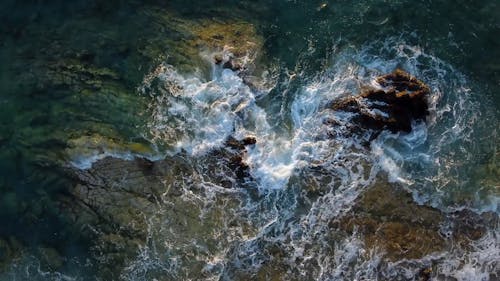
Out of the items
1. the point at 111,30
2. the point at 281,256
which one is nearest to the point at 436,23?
the point at 281,256

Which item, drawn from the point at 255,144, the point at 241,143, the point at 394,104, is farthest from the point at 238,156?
the point at 394,104

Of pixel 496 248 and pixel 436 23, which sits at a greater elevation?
pixel 436 23

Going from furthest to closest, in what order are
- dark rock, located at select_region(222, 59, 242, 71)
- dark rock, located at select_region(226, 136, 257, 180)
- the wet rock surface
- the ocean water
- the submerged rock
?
dark rock, located at select_region(222, 59, 242, 71)
dark rock, located at select_region(226, 136, 257, 180)
the submerged rock
the ocean water
the wet rock surface

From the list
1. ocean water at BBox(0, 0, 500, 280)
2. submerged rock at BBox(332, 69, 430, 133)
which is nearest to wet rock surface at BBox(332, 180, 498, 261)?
ocean water at BBox(0, 0, 500, 280)

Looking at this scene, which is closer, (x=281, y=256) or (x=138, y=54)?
(x=281, y=256)

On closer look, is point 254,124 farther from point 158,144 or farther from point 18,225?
point 18,225

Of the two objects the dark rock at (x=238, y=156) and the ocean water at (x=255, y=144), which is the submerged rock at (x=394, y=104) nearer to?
the ocean water at (x=255, y=144)

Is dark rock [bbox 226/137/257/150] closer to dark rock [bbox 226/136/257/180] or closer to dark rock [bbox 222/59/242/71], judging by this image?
dark rock [bbox 226/136/257/180]
